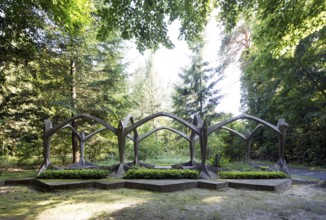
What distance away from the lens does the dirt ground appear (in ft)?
14.4

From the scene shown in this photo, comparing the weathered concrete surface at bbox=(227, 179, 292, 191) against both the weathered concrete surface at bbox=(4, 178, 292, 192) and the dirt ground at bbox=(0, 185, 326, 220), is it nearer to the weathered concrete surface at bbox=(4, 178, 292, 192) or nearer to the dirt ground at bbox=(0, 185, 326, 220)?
the weathered concrete surface at bbox=(4, 178, 292, 192)

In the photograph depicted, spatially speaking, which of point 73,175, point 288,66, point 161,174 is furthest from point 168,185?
point 288,66

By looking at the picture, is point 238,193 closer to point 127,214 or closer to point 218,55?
point 127,214

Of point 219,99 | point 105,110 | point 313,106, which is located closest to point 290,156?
point 313,106

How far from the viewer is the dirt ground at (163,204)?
4.38m

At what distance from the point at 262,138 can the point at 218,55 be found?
7794mm

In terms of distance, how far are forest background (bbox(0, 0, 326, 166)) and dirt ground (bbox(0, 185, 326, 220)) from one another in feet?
11.6

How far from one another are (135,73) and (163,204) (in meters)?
10.8

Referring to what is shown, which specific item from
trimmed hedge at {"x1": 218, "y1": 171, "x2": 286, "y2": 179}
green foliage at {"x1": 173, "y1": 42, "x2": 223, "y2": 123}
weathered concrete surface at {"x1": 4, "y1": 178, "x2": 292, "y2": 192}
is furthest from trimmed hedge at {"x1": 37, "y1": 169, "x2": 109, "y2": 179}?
green foliage at {"x1": 173, "y1": 42, "x2": 223, "y2": 123}

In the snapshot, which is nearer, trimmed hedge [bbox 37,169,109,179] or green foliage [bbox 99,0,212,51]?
green foliage [bbox 99,0,212,51]

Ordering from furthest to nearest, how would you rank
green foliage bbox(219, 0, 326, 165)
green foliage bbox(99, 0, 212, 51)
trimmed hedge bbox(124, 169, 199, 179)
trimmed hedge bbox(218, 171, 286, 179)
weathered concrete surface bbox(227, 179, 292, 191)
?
1. trimmed hedge bbox(218, 171, 286, 179)
2. trimmed hedge bbox(124, 169, 199, 179)
3. weathered concrete surface bbox(227, 179, 292, 191)
4. green foliage bbox(219, 0, 326, 165)
5. green foliage bbox(99, 0, 212, 51)

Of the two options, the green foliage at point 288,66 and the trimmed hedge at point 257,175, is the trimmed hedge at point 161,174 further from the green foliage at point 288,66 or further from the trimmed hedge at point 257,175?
the green foliage at point 288,66

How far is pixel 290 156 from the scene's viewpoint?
1490 centimetres

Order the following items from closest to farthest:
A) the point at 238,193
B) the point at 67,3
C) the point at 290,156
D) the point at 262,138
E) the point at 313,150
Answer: the point at 67,3 < the point at 238,193 < the point at 313,150 < the point at 290,156 < the point at 262,138
